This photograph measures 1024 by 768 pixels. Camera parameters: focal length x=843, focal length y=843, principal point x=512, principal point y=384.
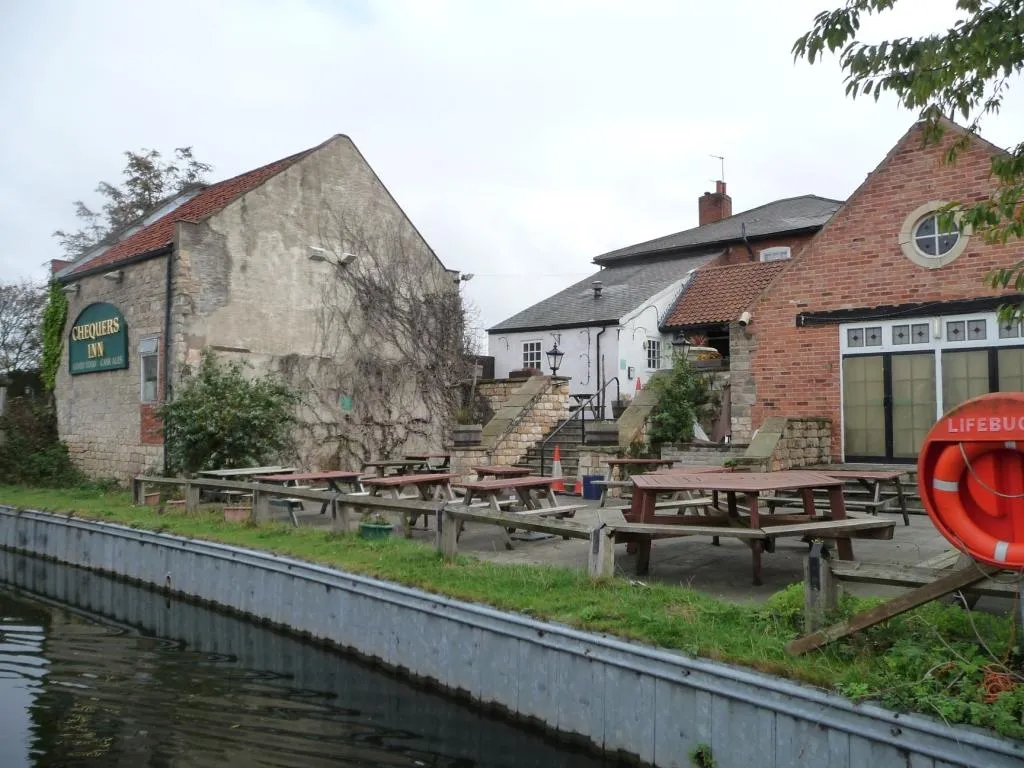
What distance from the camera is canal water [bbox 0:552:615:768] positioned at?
5.54 metres

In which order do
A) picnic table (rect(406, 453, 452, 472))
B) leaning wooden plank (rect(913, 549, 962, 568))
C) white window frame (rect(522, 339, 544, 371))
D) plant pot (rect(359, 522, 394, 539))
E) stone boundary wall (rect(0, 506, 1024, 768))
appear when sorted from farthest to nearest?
white window frame (rect(522, 339, 544, 371)) < picnic table (rect(406, 453, 452, 472)) < plant pot (rect(359, 522, 394, 539)) < leaning wooden plank (rect(913, 549, 962, 568)) < stone boundary wall (rect(0, 506, 1024, 768))

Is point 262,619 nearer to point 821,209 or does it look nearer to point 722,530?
point 722,530

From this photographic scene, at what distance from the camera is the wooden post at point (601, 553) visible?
6574mm

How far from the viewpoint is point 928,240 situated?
1267cm

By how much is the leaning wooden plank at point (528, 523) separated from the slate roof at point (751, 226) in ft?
67.8

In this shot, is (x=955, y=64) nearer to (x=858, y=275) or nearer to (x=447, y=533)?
(x=447, y=533)

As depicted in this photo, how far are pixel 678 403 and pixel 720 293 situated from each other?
779cm

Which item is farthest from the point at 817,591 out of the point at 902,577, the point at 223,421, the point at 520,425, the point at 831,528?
the point at 520,425

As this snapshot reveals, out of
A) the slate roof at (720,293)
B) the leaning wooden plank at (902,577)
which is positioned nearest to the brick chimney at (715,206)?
the slate roof at (720,293)

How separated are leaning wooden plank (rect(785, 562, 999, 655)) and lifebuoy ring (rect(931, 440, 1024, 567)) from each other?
0.14 metres

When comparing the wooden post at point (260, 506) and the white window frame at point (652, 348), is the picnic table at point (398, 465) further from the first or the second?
the white window frame at point (652, 348)

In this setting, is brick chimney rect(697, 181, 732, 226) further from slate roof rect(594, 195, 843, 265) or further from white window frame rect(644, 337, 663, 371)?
white window frame rect(644, 337, 663, 371)

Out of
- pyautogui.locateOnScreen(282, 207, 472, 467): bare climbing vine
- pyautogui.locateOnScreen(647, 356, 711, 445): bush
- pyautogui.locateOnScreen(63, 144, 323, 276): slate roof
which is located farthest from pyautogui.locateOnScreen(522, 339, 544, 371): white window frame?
pyautogui.locateOnScreen(63, 144, 323, 276): slate roof

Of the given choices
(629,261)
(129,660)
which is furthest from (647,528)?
(629,261)
